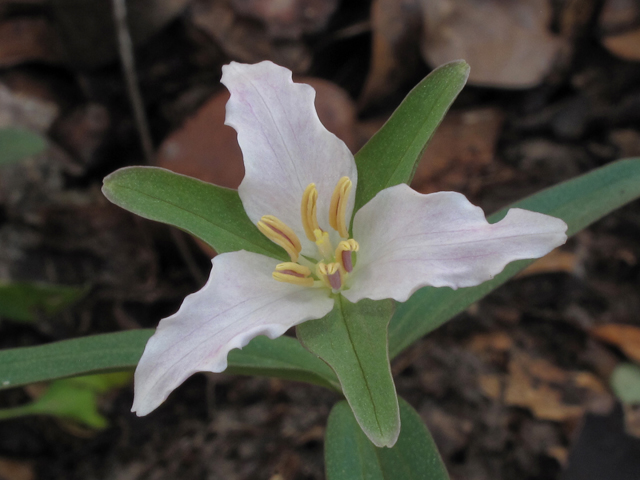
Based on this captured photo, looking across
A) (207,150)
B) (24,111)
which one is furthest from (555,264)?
(24,111)

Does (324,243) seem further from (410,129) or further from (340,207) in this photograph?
(410,129)

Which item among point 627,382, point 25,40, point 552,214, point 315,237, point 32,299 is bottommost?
point 627,382

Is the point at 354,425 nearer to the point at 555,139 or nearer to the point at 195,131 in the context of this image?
the point at 195,131

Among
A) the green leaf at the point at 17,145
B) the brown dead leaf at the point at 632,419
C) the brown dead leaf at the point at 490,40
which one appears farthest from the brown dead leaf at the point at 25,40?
the brown dead leaf at the point at 632,419

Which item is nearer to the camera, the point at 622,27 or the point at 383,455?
the point at 383,455

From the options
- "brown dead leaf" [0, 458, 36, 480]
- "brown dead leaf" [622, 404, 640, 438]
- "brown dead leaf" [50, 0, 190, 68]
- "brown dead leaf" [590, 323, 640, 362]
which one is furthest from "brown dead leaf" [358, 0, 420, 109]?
"brown dead leaf" [0, 458, 36, 480]
